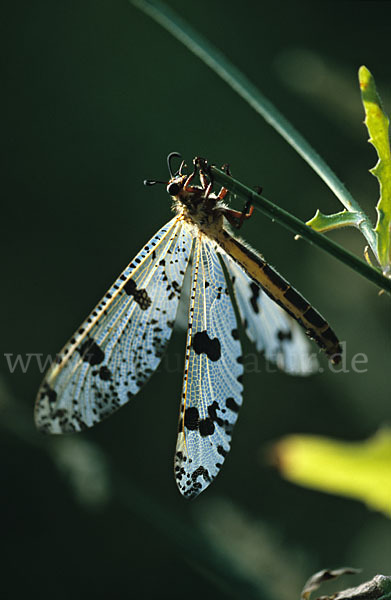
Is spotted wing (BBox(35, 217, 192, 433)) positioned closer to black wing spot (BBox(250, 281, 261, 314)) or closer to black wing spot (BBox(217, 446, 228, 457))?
black wing spot (BBox(250, 281, 261, 314))

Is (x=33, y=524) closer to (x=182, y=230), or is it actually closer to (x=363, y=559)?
(x=363, y=559)

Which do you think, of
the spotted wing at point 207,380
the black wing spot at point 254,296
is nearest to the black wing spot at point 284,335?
the black wing spot at point 254,296

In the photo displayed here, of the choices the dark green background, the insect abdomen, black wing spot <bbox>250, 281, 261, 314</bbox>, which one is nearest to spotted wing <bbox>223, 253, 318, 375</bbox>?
black wing spot <bbox>250, 281, 261, 314</bbox>

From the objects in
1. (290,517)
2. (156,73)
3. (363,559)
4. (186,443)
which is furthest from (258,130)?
(186,443)

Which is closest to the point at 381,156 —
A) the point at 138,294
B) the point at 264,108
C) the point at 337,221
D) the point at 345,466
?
the point at 337,221

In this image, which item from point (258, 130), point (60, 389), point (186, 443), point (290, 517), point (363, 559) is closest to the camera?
point (186, 443)

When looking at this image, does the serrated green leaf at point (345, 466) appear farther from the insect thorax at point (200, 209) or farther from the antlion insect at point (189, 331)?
the insect thorax at point (200, 209)
